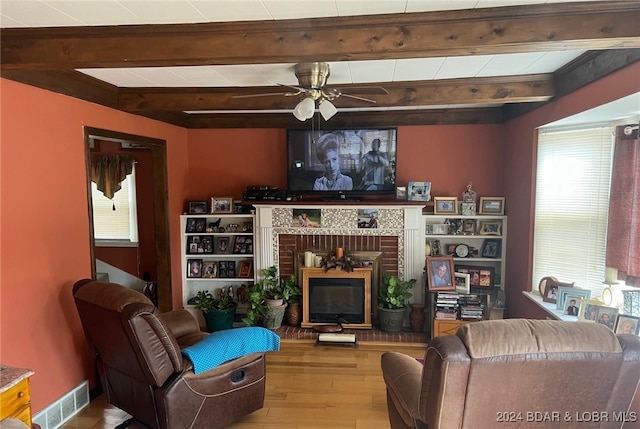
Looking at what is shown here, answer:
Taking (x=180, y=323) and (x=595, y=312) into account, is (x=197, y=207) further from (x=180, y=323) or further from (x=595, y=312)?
(x=595, y=312)

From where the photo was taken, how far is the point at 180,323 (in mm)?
3279

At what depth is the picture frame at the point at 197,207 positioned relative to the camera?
493 centimetres

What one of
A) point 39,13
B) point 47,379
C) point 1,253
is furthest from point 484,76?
point 47,379

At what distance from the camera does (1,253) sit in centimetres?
240

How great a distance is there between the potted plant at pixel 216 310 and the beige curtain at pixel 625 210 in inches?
146

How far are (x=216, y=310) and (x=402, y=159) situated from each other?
9.19 ft

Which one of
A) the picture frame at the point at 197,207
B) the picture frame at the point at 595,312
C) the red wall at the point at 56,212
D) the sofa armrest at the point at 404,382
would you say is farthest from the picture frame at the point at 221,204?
the picture frame at the point at 595,312

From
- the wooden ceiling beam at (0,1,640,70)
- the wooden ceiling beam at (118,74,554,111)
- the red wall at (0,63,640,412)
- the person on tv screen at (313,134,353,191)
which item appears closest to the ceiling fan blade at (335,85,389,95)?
the wooden ceiling beam at (118,74,554,111)

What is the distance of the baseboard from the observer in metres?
2.71

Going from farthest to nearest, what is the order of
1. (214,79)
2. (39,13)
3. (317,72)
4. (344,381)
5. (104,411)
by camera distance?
1. (344,381)
2. (214,79)
3. (104,411)
4. (317,72)
5. (39,13)

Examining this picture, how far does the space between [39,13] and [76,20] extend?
15cm

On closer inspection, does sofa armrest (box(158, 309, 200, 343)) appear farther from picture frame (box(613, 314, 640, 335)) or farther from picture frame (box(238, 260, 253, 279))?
picture frame (box(613, 314, 640, 335))

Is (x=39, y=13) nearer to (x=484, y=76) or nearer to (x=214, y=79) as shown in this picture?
(x=214, y=79)

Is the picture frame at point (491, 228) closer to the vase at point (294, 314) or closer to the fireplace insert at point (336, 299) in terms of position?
the fireplace insert at point (336, 299)
